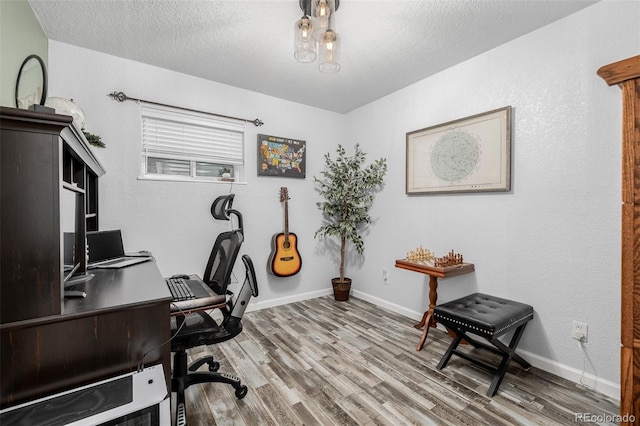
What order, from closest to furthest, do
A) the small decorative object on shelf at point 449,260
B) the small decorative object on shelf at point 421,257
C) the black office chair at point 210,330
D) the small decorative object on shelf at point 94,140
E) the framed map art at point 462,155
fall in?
1. the black office chair at point 210,330
2. the small decorative object on shelf at point 94,140
3. the framed map art at point 462,155
4. the small decorative object on shelf at point 449,260
5. the small decorative object on shelf at point 421,257

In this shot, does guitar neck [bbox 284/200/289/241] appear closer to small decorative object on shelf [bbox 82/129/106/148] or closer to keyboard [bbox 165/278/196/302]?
keyboard [bbox 165/278/196/302]

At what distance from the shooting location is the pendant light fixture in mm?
1657

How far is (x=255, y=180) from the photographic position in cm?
331

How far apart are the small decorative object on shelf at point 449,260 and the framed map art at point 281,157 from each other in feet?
6.37

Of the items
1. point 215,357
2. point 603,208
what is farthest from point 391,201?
point 215,357

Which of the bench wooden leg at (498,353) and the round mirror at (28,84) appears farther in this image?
the bench wooden leg at (498,353)

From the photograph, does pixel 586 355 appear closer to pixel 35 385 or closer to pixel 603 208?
pixel 603 208

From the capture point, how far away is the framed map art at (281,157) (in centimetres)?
334

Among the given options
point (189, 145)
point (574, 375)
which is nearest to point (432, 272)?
point (574, 375)

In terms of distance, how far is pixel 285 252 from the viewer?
3414 mm

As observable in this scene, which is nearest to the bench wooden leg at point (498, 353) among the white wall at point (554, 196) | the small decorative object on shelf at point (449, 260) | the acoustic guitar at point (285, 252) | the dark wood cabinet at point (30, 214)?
the white wall at point (554, 196)

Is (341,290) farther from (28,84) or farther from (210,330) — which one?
(28,84)

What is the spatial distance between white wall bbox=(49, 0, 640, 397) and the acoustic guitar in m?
0.10

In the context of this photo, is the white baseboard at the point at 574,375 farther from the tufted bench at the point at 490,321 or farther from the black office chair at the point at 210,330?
the black office chair at the point at 210,330
